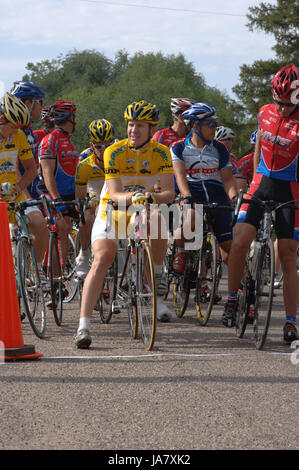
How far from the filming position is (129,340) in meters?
7.13

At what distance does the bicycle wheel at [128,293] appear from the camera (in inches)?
276

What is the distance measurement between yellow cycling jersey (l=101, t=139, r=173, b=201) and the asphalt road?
4.61ft

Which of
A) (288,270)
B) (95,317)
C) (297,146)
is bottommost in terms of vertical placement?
(95,317)

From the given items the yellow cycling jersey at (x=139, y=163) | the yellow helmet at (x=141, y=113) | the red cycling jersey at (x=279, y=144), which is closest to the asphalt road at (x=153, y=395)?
the yellow cycling jersey at (x=139, y=163)

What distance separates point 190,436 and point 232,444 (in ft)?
0.76

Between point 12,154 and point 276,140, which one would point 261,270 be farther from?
point 12,154

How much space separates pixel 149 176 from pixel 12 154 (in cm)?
148

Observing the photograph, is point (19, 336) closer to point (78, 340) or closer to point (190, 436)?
point (78, 340)

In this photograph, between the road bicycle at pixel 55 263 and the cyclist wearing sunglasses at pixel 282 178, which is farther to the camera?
the road bicycle at pixel 55 263

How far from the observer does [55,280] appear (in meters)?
8.17

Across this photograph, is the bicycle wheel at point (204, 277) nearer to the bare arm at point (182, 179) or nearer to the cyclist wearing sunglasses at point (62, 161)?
the bare arm at point (182, 179)

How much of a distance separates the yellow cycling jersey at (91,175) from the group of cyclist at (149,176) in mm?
11

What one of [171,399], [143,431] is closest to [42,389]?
[171,399]

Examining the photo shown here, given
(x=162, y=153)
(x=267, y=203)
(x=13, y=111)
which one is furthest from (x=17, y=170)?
(x=267, y=203)
